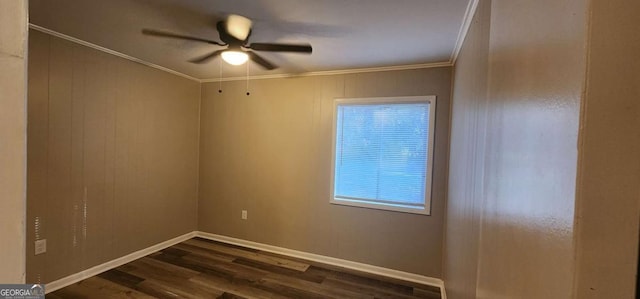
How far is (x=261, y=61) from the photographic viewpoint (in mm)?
2471

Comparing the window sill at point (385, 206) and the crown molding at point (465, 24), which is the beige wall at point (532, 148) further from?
the window sill at point (385, 206)

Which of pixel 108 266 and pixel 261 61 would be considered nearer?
pixel 261 61

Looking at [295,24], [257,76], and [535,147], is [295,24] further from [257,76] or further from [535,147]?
[535,147]

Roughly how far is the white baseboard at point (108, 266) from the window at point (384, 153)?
7.58ft

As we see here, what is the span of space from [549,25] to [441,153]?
235 cm

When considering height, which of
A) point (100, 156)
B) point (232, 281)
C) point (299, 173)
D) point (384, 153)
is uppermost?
point (384, 153)

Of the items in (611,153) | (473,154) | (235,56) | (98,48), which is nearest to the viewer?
(611,153)

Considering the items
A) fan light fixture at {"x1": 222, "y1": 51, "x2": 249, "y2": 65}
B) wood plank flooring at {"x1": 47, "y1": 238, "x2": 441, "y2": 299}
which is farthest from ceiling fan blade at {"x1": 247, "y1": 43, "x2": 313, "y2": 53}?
wood plank flooring at {"x1": 47, "y1": 238, "x2": 441, "y2": 299}

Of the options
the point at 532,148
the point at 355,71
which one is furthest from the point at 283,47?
the point at 532,148

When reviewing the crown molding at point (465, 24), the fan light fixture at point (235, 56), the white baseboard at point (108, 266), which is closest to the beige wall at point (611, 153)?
the crown molding at point (465, 24)

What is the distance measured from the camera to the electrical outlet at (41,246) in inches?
88.8

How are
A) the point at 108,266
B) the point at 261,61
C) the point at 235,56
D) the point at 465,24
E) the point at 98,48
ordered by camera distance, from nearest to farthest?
the point at 465,24 → the point at 235,56 → the point at 261,61 → the point at 98,48 → the point at 108,266

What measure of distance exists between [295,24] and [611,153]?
1.98 m

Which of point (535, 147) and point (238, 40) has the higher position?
point (238, 40)
